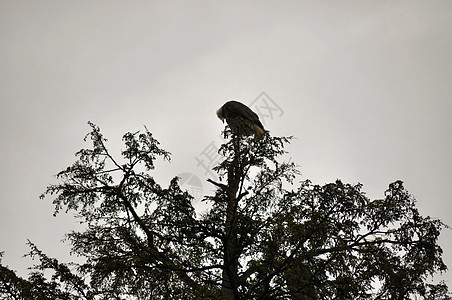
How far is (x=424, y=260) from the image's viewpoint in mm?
6988

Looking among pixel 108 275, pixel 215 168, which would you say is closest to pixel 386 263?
pixel 215 168

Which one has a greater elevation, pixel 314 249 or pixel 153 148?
pixel 153 148

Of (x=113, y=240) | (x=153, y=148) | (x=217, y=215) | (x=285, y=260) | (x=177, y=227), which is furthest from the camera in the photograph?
(x=153, y=148)

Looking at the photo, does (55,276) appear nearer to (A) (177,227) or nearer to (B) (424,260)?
(A) (177,227)

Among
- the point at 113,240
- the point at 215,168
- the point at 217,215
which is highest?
the point at 215,168

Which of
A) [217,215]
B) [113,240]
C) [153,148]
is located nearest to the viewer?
[217,215]

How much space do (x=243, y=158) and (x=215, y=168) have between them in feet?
3.58

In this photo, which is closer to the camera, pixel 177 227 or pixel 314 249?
pixel 314 249

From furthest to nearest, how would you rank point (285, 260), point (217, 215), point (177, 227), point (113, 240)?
1. point (113, 240)
2. point (177, 227)
3. point (217, 215)
4. point (285, 260)

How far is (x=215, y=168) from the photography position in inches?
318

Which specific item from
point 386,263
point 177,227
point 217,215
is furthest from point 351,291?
point 177,227

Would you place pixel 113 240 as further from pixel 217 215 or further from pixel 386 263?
pixel 386 263

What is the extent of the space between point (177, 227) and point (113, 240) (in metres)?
1.53

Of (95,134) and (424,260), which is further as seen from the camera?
(95,134)
